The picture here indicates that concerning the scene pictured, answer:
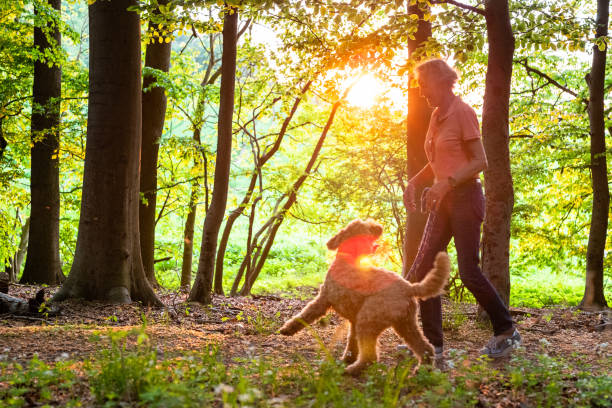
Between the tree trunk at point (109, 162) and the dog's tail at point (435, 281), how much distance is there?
4482 mm

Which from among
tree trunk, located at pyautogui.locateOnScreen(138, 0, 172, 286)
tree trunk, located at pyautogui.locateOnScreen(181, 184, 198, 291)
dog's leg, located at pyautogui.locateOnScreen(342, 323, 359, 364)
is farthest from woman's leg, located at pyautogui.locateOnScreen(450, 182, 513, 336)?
tree trunk, located at pyautogui.locateOnScreen(181, 184, 198, 291)

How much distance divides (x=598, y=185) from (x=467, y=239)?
27.0ft

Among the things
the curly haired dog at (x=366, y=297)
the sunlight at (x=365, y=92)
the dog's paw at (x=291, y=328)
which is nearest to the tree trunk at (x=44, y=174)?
the sunlight at (x=365, y=92)

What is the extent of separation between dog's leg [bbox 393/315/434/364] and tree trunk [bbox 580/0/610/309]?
828cm

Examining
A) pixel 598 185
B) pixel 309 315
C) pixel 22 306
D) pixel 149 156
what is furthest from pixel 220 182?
pixel 598 185

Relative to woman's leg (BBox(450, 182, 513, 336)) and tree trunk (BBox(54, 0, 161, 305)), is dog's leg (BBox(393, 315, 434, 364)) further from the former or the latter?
tree trunk (BBox(54, 0, 161, 305))

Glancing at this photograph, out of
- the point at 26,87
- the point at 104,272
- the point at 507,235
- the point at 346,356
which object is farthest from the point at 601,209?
the point at 26,87

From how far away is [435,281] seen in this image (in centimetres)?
346

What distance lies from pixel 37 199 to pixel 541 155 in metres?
12.1

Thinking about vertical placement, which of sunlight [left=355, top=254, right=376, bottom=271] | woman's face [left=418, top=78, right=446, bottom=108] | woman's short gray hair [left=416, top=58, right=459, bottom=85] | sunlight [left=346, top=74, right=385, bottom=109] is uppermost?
sunlight [left=346, top=74, right=385, bottom=109]

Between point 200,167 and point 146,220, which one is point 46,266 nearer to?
point 146,220

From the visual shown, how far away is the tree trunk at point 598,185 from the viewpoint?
10.5 m

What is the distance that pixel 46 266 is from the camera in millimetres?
10961

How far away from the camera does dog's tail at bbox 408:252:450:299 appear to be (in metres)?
3.46
